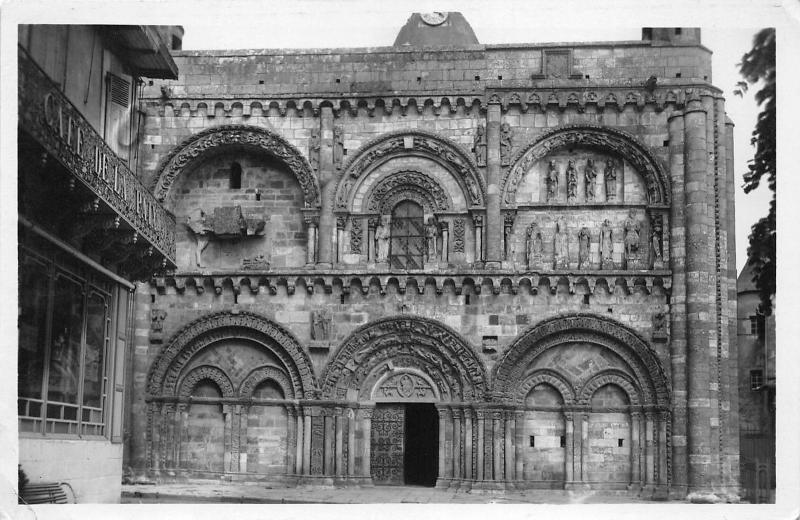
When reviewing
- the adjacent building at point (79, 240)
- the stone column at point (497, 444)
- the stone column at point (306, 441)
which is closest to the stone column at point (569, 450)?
the stone column at point (497, 444)

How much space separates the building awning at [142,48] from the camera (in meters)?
18.8

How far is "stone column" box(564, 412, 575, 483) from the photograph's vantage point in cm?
2653

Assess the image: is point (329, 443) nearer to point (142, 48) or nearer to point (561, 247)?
point (561, 247)

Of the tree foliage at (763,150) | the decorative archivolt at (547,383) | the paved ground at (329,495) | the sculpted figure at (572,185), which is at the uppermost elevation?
the sculpted figure at (572,185)

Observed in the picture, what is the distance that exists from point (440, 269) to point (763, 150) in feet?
38.0

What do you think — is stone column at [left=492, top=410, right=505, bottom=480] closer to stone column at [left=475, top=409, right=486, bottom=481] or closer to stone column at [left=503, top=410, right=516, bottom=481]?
stone column at [left=503, top=410, right=516, bottom=481]

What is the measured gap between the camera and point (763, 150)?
16.6m

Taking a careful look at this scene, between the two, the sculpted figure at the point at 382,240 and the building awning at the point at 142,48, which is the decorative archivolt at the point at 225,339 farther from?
the building awning at the point at 142,48

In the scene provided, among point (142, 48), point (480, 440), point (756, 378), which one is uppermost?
point (142, 48)

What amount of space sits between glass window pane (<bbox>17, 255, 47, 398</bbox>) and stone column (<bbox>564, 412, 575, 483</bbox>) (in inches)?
544

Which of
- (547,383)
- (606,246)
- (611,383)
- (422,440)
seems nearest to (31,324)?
(422,440)

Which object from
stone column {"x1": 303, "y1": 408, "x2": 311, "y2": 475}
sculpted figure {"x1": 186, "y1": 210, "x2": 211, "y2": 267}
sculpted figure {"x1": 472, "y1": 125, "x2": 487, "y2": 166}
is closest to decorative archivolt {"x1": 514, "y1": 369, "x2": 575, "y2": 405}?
stone column {"x1": 303, "y1": 408, "x2": 311, "y2": 475}

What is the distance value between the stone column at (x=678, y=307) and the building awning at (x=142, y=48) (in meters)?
11.6
